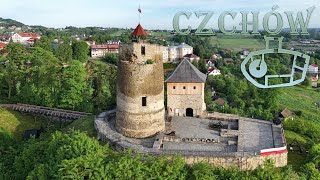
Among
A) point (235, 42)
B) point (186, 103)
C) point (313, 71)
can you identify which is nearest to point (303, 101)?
point (313, 71)

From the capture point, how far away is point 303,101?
229 feet

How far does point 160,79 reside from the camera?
2758 centimetres

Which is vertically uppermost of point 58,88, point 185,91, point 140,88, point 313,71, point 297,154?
point 140,88

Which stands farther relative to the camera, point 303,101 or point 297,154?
point 303,101

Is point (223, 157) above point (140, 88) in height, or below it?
below

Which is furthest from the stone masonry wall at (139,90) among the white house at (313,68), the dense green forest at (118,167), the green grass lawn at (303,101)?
the white house at (313,68)

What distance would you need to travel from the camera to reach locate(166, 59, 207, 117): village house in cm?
3172

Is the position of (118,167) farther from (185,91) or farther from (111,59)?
(111,59)

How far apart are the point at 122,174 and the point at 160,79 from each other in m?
8.97

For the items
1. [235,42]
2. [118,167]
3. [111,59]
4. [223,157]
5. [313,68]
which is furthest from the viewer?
[235,42]

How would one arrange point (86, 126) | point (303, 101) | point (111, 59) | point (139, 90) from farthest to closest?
point (111, 59) < point (303, 101) < point (86, 126) < point (139, 90)

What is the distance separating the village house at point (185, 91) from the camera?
3172 centimetres

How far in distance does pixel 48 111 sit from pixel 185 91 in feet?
50.9

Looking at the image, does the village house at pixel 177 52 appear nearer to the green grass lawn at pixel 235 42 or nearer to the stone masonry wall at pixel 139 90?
the green grass lawn at pixel 235 42
